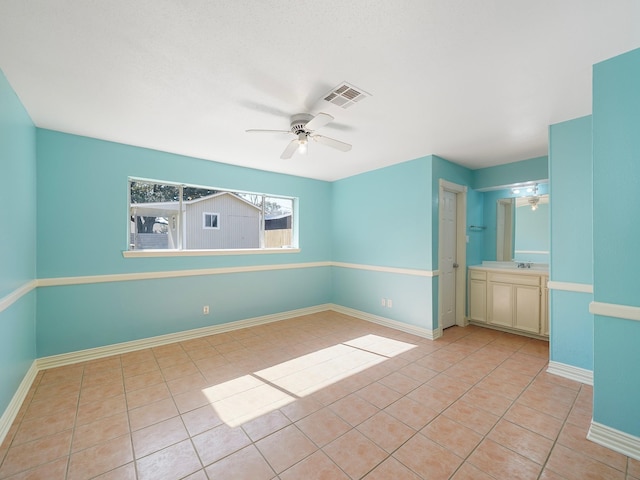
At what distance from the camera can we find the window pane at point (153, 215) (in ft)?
11.6

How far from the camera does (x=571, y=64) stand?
183 centimetres

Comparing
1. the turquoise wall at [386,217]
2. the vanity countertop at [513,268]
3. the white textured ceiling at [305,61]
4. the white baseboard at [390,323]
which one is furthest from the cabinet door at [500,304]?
the white textured ceiling at [305,61]

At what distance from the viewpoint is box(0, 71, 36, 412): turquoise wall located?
1997 millimetres

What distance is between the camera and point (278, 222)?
497 cm

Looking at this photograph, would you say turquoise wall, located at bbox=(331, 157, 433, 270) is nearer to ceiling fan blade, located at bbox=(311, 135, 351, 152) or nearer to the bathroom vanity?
the bathroom vanity

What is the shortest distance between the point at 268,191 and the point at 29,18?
3.30 meters

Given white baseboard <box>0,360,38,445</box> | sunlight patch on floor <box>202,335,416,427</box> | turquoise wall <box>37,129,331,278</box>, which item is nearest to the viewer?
white baseboard <box>0,360,38,445</box>

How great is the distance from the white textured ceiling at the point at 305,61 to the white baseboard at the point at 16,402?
249cm

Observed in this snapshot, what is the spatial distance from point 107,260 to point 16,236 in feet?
3.30

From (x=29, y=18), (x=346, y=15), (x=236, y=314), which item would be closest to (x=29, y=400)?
(x=236, y=314)

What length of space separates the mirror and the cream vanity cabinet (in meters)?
0.63

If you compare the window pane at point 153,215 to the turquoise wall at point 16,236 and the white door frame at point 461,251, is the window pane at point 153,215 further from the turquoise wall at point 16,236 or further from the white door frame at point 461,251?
the white door frame at point 461,251

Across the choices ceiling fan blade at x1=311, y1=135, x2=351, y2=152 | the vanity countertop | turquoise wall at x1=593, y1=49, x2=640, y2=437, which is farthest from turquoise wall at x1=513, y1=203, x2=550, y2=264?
ceiling fan blade at x1=311, y1=135, x2=351, y2=152

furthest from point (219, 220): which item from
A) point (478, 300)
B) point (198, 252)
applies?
point (478, 300)
